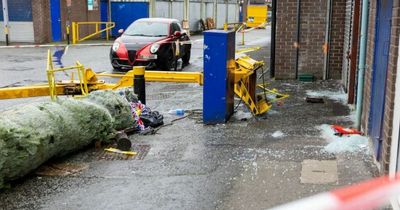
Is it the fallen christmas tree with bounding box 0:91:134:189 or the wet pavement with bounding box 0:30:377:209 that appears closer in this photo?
the wet pavement with bounding box 0:30:377:209

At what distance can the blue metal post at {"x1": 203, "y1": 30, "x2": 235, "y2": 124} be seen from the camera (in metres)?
8.23

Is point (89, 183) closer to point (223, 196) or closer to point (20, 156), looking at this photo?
point (20, 156)

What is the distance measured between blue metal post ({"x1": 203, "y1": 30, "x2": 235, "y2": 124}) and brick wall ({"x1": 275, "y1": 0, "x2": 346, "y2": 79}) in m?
4.80

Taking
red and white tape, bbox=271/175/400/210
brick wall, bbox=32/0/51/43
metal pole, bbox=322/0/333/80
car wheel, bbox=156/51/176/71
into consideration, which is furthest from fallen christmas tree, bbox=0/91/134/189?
brick wall, bbox=32/0/51/43

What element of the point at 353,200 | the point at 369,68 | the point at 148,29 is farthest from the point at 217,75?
the point at 148,29

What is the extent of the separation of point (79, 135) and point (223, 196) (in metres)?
2.24

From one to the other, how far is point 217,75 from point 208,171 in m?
2.44

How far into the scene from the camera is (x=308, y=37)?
12.9 meters

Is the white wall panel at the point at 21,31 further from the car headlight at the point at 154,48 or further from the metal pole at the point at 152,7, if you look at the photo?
the car headlight at the point at 154,48

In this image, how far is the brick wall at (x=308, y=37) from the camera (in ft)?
41.8

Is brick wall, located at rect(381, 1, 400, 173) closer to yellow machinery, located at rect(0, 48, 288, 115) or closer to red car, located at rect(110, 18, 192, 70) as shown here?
yellow machinery, located at rect(0, 48, 288, 115)

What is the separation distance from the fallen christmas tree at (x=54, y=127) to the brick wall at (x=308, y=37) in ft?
20.0

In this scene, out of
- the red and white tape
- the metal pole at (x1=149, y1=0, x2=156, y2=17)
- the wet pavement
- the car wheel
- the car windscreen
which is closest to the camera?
the red and white tape

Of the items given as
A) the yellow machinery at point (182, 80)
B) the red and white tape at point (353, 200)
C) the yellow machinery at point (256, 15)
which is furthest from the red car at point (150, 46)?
the yellow machinery at point (256, 15)
